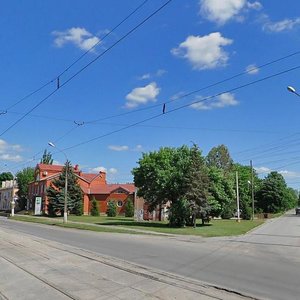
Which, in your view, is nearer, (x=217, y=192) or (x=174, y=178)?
(x=174, y=178)

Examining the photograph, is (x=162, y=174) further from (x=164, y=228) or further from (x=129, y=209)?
(x=129, y=209)

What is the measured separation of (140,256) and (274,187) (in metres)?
99.7

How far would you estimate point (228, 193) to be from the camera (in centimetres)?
4906

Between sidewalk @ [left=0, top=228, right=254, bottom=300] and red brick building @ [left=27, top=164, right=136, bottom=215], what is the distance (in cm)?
6820

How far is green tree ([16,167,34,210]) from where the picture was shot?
4183 inches

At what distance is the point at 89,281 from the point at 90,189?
8092 centimetres

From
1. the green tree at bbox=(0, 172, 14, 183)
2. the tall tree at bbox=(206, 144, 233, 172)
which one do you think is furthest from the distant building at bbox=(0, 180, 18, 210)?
the tall tree at bbox=(206, 144, 233, 172)

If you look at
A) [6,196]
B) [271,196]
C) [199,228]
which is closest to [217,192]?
[199,228]

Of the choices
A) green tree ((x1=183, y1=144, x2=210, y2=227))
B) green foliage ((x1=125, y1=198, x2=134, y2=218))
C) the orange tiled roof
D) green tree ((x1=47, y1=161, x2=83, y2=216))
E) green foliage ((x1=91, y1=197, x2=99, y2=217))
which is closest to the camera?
green tree ((x1=183, y1=144, x2=210, y2=227))

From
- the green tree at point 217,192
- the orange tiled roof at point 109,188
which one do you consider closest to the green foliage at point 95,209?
the orange tiled roof at point 109,188

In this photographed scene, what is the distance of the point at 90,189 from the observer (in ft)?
299

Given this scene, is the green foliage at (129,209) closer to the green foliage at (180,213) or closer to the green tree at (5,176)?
the green foliage at (180,213)

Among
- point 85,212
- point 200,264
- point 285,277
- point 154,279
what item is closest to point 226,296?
point 154,279

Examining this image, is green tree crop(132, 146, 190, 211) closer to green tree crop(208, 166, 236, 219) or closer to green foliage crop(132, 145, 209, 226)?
green foliage crop(132, 145, 209, 226)
